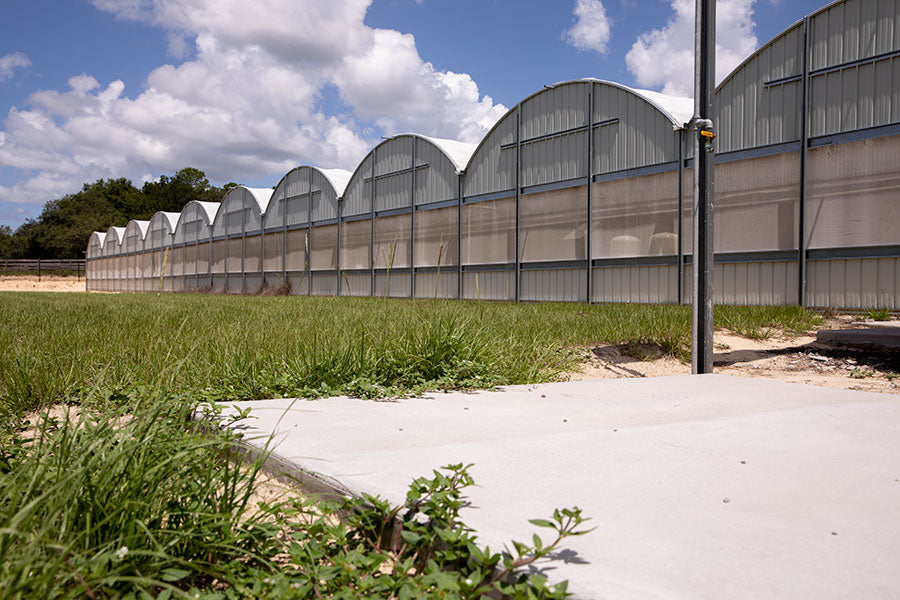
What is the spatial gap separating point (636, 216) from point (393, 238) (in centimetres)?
858

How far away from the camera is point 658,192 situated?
12.5m

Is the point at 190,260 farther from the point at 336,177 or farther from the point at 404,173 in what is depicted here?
the point at 404,173

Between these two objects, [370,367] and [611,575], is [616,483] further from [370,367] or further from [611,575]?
[370,367]

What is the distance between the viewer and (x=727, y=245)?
11.5 meters

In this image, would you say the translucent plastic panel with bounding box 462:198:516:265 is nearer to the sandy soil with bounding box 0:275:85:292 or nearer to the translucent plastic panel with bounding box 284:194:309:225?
the translucent plastic panel with bounding box 284:194:309:225

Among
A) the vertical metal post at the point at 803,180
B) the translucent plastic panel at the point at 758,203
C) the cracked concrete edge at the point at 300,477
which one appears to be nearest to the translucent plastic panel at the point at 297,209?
the translucent plastic panel at the point at 758,203

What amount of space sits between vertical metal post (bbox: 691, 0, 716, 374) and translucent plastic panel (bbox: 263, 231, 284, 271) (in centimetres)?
2170

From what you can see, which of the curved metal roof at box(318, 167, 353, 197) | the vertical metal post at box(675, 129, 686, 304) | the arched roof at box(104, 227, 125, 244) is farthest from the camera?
the arched roof at box(104, 227, 125, 244)

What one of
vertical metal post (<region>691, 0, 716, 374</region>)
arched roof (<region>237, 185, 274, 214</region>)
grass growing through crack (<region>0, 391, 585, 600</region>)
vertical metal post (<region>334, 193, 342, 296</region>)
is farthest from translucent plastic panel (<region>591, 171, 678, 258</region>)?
arched roof (<region>237, 185, 274, 214</region>)

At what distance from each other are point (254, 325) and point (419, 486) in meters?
5.14

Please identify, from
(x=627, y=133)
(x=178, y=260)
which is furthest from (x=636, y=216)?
(x=178, y=260)

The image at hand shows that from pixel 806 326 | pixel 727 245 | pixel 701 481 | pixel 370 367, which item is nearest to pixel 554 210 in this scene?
pixel 727 245

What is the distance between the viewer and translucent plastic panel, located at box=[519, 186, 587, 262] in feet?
46.0

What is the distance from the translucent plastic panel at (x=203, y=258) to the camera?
30.8 meters
